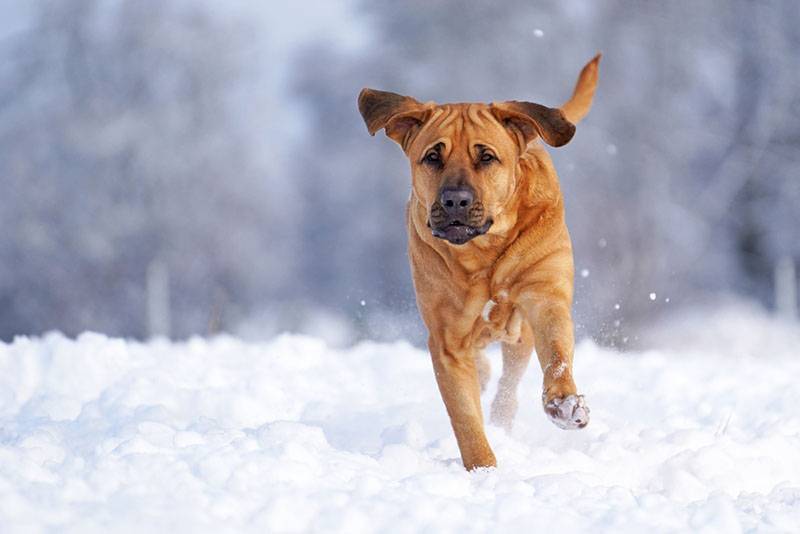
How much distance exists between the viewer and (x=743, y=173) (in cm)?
1630

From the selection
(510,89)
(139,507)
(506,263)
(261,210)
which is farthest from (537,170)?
(261,210)

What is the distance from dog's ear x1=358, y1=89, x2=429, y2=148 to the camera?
468cm

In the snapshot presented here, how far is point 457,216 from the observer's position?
167 inches

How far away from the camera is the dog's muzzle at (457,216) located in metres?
4.23

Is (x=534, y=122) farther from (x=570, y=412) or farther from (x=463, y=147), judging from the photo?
(x=570, y=412)

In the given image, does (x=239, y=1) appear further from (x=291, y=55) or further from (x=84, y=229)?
(x=84, y=229)

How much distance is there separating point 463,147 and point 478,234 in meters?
0.40

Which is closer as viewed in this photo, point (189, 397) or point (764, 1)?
point (189, 397)

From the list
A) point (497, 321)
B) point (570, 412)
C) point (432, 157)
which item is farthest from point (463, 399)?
point (432, 157)

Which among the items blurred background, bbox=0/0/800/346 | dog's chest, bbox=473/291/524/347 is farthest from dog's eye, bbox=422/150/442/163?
blurred background, bbox=0/0/800/346

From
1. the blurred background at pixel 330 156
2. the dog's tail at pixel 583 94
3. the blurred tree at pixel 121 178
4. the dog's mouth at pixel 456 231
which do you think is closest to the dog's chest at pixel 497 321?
the dog's mouth at pixel 456 231

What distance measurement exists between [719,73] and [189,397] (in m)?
12.6

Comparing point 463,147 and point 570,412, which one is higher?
point 463,147

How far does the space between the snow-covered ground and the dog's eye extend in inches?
49.9
